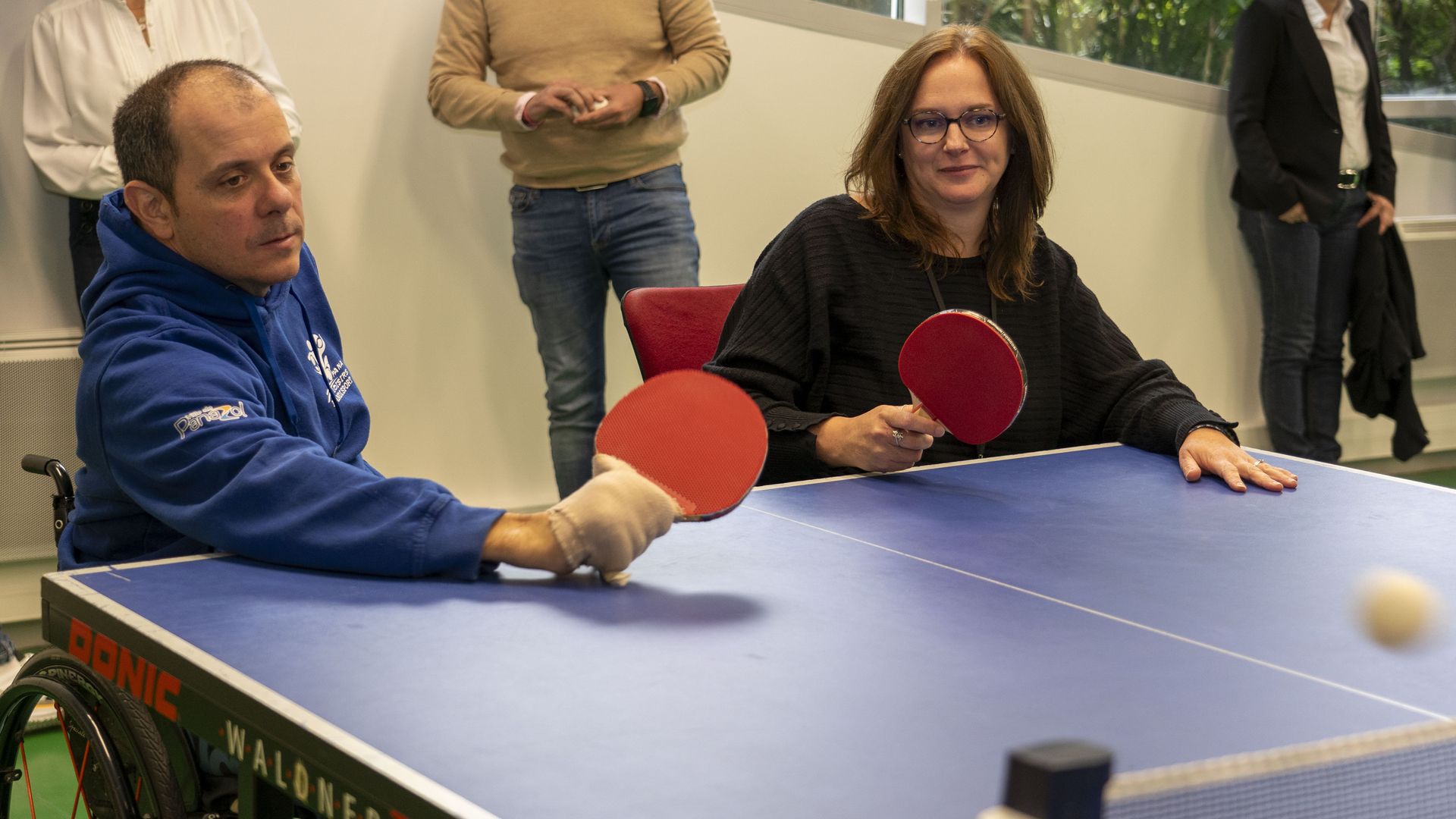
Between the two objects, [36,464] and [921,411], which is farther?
[36,464]

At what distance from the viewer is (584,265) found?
12.9 ft

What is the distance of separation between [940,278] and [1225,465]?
62cm

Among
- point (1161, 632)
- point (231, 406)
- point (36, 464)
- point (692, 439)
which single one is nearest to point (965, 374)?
point (692, 439)

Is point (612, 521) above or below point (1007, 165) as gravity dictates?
below

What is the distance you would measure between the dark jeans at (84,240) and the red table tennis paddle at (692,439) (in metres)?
2.42

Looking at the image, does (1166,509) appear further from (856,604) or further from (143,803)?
(143,803)

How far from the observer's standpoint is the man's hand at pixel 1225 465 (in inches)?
82.9

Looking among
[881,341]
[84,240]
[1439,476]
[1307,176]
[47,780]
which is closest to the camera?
[881,341]

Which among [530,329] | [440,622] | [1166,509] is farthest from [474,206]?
[440,622]

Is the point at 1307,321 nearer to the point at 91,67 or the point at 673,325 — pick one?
the point at 673,325

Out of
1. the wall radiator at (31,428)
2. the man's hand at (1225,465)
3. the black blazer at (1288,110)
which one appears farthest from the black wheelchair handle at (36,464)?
the black blazer at (1288,110)

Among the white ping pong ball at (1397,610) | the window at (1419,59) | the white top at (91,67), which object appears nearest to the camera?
the white ping pong ball at (1397,610)

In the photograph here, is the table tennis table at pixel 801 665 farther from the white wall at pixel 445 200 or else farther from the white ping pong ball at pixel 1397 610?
the white wall at pixel 445 200

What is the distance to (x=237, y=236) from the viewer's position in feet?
6.03
